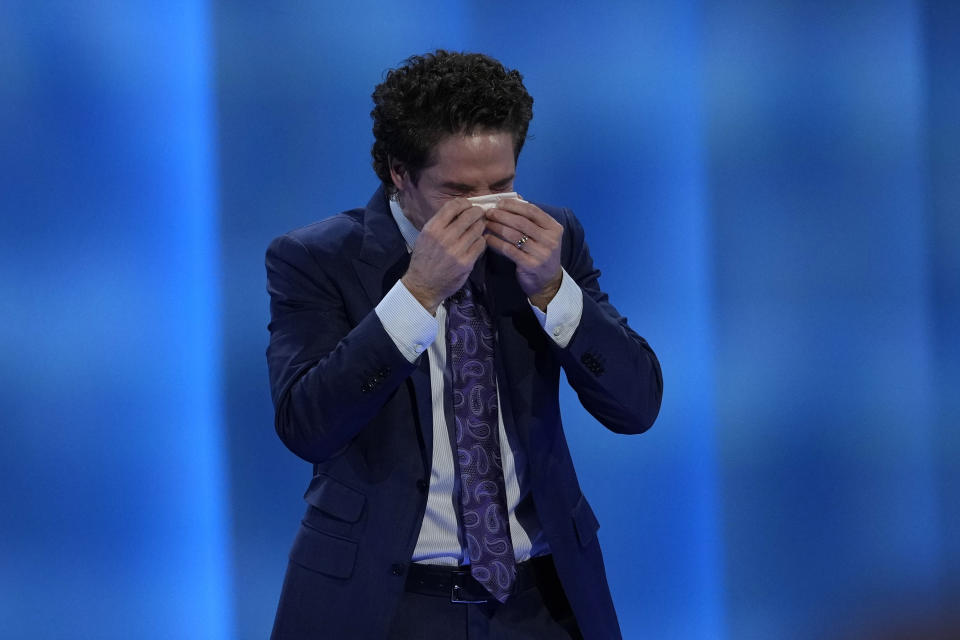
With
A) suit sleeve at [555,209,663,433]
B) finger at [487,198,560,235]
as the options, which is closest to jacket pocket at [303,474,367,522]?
suit sleeve at [555,209,663,433]

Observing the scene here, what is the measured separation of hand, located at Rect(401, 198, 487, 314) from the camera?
4.89 feet

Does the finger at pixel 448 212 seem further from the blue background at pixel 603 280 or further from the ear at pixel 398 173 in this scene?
the blue background at pixel 603 280

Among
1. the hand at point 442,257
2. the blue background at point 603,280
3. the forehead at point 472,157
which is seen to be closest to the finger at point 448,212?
the hand at point 442,257

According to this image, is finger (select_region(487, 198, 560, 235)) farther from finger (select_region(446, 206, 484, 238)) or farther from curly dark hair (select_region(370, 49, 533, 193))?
curly dark hair (select_region(370, 49, 533, 193))

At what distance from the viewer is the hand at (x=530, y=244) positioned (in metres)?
1.51

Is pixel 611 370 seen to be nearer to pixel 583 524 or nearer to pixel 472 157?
pixel 583 524

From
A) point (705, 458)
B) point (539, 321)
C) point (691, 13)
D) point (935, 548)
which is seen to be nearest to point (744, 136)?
point (691, 13)

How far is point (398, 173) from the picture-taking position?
175cm

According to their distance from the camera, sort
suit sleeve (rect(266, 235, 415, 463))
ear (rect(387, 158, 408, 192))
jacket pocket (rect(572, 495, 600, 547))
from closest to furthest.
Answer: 1. suit sleeve (rect(266, 235, 415, 463))
2. jacket pocket (rect(572, 495, 600, 547))
3. ear (rect(387, 158, 408, 192))

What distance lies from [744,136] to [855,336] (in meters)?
0.67

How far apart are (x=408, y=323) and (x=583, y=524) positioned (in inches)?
16.7

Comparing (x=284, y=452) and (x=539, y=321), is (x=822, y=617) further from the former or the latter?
(x=539, y=321)

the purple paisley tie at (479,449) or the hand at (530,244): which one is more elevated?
the hand at (530,244)

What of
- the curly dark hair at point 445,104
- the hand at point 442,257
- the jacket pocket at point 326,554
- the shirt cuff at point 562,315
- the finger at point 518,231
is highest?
the curly dark hair at point 445,104
